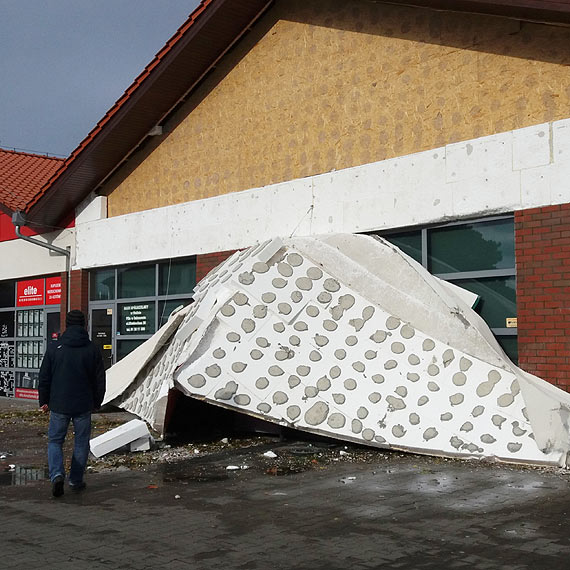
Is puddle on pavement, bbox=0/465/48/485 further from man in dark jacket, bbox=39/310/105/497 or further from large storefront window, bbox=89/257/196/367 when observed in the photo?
large storefront window, bbox=89/257/196/367

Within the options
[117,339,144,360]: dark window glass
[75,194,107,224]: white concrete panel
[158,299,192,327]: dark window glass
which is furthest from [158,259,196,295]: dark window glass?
[75,194,107,224]: white concrete panel

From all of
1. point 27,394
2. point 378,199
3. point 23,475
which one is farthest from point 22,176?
point 23,475

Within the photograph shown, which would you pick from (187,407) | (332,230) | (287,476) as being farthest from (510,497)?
(332,230)

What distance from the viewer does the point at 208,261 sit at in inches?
586

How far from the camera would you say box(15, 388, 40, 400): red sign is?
19.3m

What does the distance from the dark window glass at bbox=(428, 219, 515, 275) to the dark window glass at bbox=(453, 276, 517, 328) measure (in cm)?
20

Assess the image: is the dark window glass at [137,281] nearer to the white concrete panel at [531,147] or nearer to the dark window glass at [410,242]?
the dark window glass at [410,242]

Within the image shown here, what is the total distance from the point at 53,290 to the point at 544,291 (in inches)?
498

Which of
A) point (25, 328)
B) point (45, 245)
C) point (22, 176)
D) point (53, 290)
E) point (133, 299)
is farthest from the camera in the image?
point (22, 176)

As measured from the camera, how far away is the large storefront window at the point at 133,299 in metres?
15.8

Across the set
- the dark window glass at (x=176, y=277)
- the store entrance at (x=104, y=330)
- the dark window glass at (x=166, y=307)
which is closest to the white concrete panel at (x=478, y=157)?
the dark window glass at (x=176, y=277)

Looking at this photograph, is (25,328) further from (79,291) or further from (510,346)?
(510,346)

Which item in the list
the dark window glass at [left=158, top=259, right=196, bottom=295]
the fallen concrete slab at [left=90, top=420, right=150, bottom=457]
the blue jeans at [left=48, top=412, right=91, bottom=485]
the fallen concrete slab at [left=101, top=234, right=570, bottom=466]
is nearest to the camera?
the blue jeans at [left=48, top=412, right=91, bottom=485]

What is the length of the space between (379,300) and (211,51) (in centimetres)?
682
